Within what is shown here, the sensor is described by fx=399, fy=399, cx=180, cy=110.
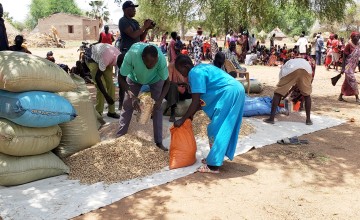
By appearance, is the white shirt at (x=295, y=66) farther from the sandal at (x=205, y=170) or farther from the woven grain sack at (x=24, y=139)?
the woven grain sack at (x=24, y=139)

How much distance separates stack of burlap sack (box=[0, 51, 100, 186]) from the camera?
3635 millimetres

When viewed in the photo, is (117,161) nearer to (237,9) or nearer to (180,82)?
(180,82)

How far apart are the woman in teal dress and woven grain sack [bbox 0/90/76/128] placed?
123cm

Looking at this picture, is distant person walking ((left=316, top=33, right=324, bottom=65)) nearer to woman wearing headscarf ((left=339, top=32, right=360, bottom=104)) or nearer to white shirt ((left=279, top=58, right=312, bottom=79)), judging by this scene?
woman wearing headscarf ((left=339, top=32, right=360, bottom=104))

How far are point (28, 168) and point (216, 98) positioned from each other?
1.92 metres

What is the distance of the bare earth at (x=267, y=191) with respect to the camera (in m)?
3.26

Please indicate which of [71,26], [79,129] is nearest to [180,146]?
[79,129]

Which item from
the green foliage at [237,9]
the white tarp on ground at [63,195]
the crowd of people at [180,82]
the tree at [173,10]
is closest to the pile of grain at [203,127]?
the crowd of people at [180,82]

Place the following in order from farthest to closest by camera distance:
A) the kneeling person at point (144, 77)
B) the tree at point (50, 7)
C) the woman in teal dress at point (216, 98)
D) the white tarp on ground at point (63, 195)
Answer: the tree at point (50, 7)
the kneeling person at point (144, 77)
the woman in teal dress at point (216, 98)
the white tarp on ground at point (63, 195)

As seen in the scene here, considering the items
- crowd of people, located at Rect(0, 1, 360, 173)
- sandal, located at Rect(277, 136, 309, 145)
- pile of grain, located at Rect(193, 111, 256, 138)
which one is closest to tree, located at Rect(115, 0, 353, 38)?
crowd of people, located at Rect(0, 1, 360, 173)

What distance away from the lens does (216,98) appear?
3.95m

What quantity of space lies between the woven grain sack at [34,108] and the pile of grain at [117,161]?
1.83 ft

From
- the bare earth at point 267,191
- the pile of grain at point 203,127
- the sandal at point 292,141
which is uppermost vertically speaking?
the pile of grain at point 203,127

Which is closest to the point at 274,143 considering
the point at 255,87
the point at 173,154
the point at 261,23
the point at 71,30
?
the point at 173,154
